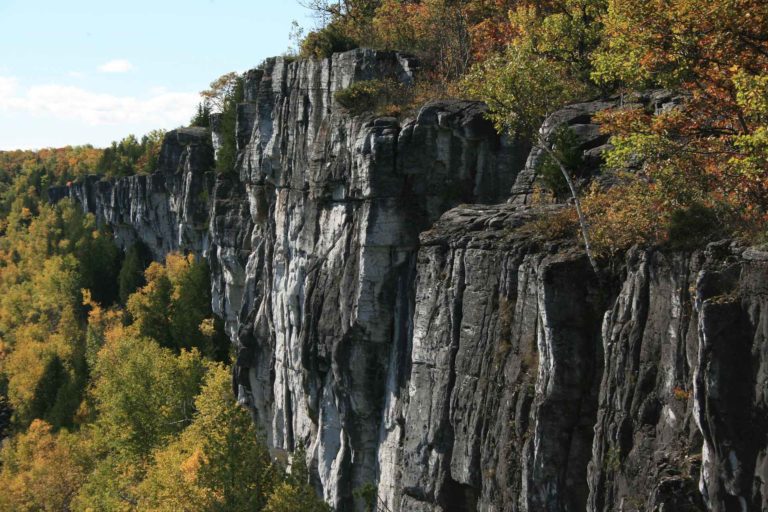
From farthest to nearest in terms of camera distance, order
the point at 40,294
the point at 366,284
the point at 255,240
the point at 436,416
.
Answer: the point at 40,294 → the point at 255,240 → the point at 366,284 → the point at 436,416

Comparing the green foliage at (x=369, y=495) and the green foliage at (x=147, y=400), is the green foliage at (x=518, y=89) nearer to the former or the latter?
the green foliage at (x=369, y=495)

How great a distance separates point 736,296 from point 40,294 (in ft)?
292

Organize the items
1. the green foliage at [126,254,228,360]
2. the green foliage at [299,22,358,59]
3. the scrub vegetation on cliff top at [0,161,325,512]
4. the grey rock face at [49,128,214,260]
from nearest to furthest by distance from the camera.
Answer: the scrub vegetation on cliff top at [0,161,325,512] → the green foliage at [299,22,358,59] → the green foliage at [126,254,228,360] → the grey rock face at [49,128,214,260]

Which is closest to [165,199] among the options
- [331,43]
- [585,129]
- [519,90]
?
[331,43]

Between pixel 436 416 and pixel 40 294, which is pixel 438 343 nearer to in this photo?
pixel 436 416

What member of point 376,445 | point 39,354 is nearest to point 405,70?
point 376,445

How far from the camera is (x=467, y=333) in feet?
61.3

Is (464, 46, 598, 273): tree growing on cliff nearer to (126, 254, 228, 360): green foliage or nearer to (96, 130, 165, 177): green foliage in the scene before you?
(126, 254, 228, 360): green foliage

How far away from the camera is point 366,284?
26.9 m

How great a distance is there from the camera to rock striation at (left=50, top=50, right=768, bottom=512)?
12008 mm

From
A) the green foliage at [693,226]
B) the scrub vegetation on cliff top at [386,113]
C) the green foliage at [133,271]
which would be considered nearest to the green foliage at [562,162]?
the scrub vegetation on cliff top at [386,113]

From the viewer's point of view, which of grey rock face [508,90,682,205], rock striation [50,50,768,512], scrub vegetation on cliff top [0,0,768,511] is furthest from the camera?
grey rock face [508,90,682,205]

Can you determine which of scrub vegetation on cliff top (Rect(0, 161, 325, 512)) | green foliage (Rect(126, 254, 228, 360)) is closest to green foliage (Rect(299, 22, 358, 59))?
scrub vegetation on cliff top (Rect(0, 161, 325, 512))

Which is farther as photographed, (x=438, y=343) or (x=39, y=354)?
(x=39, y=354)
